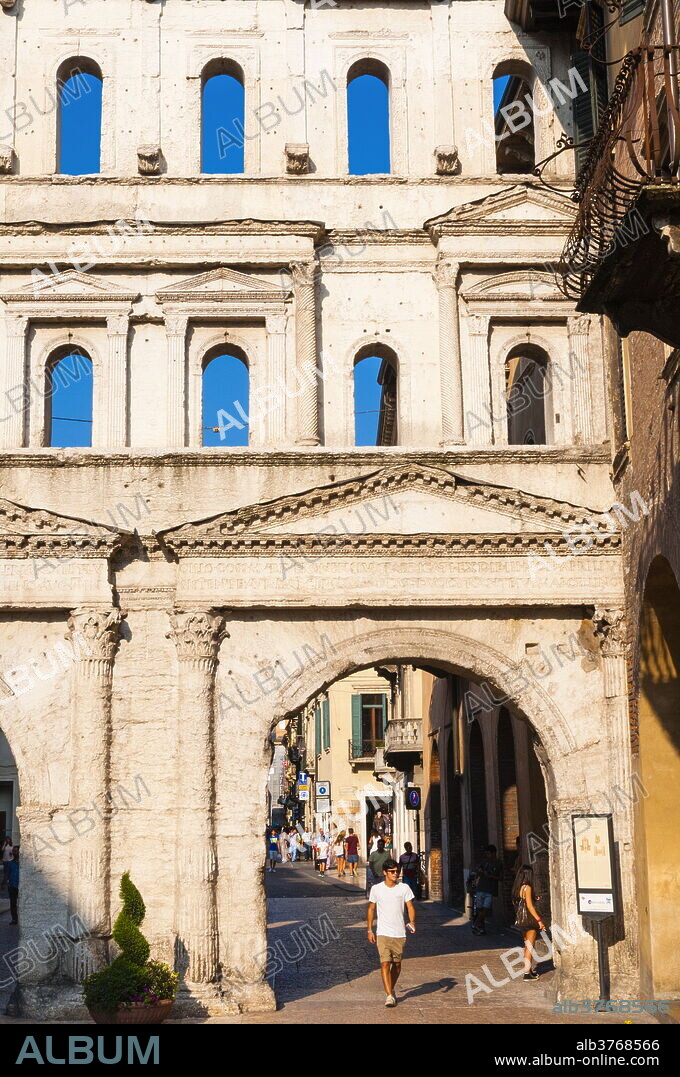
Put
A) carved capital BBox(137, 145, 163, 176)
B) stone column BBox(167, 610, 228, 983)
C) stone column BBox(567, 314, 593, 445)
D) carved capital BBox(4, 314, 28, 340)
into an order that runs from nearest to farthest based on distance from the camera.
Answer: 1. stone column BBox(167, 610, 228, 983)
2. stone column BBox(567, 314, 593, 445)
3. carved capital BBox(4, 314, 28, 340)
4. carved capital BBox(137, 145, 163, 176)

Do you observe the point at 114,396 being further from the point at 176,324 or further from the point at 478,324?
the point at 478,324

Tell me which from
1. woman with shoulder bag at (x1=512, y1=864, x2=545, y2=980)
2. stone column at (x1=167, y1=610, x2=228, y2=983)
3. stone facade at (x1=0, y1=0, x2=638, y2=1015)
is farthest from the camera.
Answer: woman with shoulder bag at (x1=512, y1=864, x2=545, y2=980)

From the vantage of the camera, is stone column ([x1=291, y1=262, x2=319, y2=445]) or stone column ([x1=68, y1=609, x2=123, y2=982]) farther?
stone column ([x1=291, y1=262, x2=319, y2=445])

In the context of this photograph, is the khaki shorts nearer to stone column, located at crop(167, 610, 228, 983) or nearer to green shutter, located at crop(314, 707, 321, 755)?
stone column, located at crop(167, 610, 228, 983)

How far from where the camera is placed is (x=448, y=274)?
21.2m

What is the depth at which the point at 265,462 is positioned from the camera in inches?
798

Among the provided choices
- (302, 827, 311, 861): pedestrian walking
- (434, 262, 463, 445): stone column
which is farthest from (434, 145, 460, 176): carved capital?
(302, 827, 311, 861): pedestrian walking

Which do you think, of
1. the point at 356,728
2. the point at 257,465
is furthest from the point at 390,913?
the point at 356,728

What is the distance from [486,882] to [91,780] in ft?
33.9

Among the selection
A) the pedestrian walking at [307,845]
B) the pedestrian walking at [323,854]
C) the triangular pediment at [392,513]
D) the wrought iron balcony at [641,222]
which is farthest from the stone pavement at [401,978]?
the pedestrian walking at [307,845]

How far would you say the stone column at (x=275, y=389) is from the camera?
20.8 m

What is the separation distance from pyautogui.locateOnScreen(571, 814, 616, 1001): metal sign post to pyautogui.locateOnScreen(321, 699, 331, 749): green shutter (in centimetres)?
3831

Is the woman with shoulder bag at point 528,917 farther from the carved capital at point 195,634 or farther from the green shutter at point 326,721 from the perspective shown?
the green shutter at point 326,721

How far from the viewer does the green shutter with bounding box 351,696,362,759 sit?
177 ft
